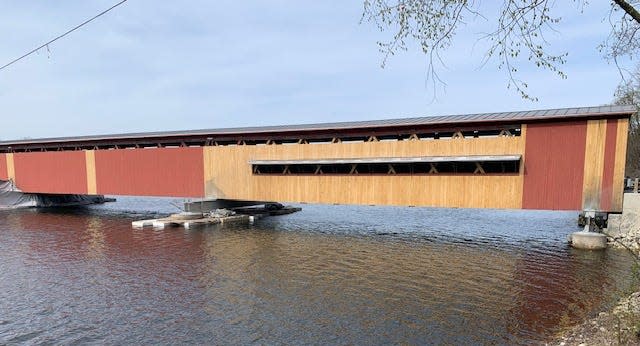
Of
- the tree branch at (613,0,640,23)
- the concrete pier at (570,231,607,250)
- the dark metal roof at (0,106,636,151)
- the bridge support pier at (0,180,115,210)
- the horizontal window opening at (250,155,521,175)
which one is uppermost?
the tree branch at (613,0,640,23)

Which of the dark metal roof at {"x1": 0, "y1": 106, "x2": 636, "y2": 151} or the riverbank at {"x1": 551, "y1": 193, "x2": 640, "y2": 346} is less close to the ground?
the dark metal roof at {"x1": 0, "y1": 106, "x2": 636, "y2": 151}

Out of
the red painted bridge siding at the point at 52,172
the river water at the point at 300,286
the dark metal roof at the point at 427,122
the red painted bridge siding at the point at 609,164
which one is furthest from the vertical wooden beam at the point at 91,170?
the red painted bridge siding at the point at 609,164

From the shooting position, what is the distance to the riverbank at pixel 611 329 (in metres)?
6.65

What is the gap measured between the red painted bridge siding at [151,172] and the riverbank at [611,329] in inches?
900

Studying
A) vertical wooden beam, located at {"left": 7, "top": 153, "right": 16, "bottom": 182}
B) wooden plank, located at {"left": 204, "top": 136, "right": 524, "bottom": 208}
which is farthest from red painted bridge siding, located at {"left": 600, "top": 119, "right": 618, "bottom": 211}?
vertical wooden beam, located at {"left": 7, "top": 153, "right": 16, "bottom": 182}

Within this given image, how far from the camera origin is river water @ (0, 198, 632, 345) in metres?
9.68

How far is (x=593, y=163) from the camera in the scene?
17531mm

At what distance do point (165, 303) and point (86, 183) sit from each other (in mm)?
24766

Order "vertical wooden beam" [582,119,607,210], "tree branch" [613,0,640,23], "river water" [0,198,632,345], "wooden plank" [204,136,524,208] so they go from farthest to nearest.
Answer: "wooden plank" [204,136,524,208], "vertical wooden beam" [582,119,607,210], "river water" [0,198,632,345], "tree branch" [613,0,640,23]

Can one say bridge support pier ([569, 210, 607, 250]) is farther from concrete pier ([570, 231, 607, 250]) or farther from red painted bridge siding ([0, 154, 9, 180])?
red painted bridge siding ([0, 154, 9, 180])

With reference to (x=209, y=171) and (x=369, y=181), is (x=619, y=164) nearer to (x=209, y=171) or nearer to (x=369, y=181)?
(x=369, y=181)

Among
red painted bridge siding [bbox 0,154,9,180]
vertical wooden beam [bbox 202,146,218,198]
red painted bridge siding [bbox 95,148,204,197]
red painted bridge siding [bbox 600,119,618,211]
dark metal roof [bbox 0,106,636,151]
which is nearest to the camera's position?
red painted bridge siding [bbox 600,119,618,211]

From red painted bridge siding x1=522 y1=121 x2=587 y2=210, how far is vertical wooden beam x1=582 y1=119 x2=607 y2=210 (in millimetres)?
158

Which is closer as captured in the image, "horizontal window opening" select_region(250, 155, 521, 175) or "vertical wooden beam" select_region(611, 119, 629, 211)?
"vertical wooden beam" select_region(611, 119, 629, 211)
